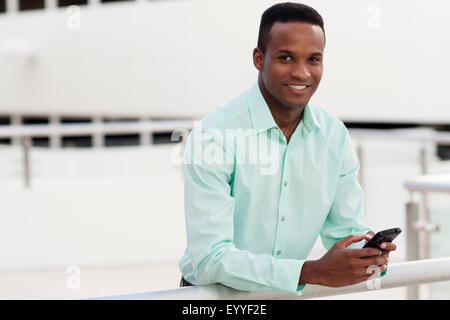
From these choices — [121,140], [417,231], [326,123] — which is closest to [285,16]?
[326,123]

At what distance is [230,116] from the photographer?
146cm

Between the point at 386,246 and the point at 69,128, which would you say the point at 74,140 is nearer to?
the point at 69,128

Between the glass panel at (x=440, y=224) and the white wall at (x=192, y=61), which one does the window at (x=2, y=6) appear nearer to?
the white wall at (x=192, y=61)

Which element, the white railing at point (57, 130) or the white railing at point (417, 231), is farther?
the white railing at point (57, 130)

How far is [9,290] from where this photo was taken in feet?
15.0

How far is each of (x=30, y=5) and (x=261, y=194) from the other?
11.1 metres

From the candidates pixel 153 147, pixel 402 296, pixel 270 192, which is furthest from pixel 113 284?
pixel 153 147

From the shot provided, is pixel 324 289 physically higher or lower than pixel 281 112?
lower

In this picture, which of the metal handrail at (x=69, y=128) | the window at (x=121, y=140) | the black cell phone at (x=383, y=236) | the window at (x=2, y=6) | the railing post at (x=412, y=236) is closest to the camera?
the black cell phone at (x=383, y=236)

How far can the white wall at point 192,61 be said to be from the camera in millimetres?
8258

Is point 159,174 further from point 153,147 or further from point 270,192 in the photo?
point 270,192

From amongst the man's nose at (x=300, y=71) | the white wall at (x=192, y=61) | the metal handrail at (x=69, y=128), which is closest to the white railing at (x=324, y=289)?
the man's nose at (x=300, y=71)

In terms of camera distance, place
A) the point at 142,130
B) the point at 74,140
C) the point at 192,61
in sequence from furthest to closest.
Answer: the point at 74,140 → the point at 192,61 → the point at 142,130

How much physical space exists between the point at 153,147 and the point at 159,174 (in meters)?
0.94
